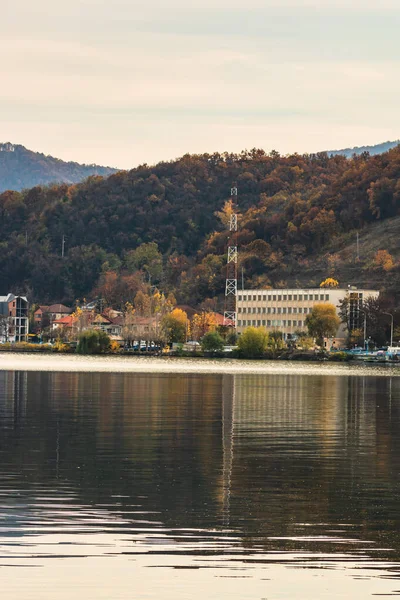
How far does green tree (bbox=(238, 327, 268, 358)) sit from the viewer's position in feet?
506

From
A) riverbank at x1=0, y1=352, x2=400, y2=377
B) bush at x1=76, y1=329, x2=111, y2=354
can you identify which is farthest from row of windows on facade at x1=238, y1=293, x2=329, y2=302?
riverbank at x1=0, y1=352, x2=400, y2=377

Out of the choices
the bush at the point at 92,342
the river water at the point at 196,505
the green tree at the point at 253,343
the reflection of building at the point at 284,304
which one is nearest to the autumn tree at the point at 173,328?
the bush at the point at 92,342

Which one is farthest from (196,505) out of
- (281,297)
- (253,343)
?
(281,297)

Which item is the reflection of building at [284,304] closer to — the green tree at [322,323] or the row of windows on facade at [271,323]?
the row of windows on facade at [271,323]

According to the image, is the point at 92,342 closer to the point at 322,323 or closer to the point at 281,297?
the point at 322,323

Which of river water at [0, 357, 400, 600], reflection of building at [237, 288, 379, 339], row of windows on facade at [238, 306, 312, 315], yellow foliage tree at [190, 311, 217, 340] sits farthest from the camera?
row of windows on facade at [238, 306, 312, 315]

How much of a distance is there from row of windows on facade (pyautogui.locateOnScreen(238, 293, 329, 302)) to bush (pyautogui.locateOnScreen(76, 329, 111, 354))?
3419 centimetres

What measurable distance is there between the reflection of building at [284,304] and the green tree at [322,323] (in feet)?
22.7

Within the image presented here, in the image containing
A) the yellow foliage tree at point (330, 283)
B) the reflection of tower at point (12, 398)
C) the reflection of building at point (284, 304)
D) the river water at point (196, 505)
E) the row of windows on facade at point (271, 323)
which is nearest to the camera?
the river water at point (196, 505)

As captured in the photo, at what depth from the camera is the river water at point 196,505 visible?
56.1ft

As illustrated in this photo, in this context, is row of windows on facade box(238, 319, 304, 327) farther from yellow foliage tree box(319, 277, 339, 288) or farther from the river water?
the river water

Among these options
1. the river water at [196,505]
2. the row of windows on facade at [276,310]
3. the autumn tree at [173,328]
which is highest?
the row of windows on facade at [276,310]

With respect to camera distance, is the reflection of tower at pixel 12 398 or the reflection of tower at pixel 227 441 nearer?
the reflection of tower at pixel 227 441

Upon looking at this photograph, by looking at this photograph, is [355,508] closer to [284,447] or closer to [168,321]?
[284,447]
